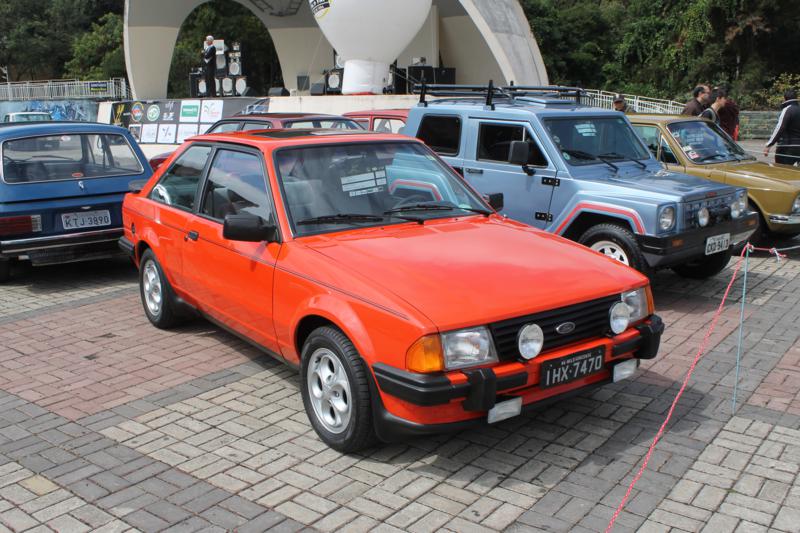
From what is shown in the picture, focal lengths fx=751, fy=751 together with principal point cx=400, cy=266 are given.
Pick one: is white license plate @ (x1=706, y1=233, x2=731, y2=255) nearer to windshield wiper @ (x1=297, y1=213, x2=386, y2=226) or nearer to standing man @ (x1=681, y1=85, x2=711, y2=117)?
windshield wiper @ (x1=297, y1=213, x2=386, y2=226)

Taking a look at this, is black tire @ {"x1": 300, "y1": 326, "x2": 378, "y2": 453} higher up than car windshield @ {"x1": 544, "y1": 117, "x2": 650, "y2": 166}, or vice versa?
car windshield @ {"x1": 544, "y1": 117, "x2": 650, "y2": 166}

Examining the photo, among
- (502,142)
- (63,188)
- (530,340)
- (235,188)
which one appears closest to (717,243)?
(502,142)

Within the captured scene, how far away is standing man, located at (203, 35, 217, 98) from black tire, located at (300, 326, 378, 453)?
23555 mm

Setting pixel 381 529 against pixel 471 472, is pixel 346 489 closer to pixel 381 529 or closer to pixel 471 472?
pixel 381 529

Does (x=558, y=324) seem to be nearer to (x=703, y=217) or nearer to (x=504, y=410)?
(x=504, y=410)

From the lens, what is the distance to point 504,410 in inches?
152

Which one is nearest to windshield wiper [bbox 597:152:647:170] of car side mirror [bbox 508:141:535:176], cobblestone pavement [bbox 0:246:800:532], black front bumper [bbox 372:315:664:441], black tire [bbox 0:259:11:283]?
car side mirror [bbox 508:141:535:176]

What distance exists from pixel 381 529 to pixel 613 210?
4586 mm

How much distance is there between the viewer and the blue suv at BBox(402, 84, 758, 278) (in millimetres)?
7078

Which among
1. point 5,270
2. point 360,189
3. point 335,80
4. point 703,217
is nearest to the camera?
point 360,189

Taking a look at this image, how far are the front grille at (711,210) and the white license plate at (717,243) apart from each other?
0.47 feet

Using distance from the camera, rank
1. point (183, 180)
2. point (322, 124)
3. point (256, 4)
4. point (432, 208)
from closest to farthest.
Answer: point (432, 208), point (183, 180), point (322, 124), point (256, 4)

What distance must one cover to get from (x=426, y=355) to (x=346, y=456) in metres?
0.98

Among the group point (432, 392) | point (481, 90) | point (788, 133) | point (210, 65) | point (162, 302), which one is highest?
point (210, 65)
